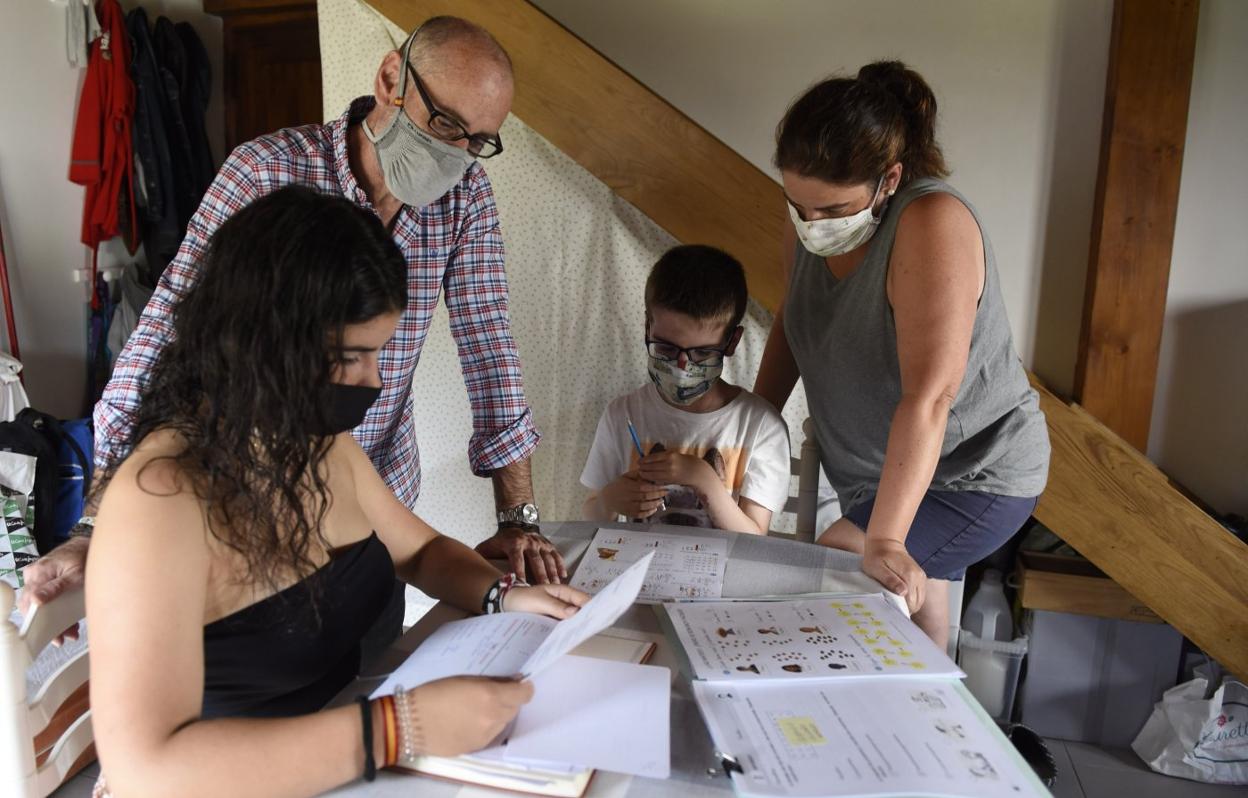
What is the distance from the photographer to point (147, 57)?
3.51 metres

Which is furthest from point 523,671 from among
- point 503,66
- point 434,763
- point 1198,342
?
point 1198,342

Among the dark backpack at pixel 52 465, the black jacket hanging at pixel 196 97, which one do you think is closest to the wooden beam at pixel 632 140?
the dark backpack at pixel 52 465

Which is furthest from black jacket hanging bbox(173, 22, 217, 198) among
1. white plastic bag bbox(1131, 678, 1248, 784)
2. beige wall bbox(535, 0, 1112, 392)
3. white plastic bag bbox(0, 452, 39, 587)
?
white plastic bag bbox(1131, 678, 1248, 784)

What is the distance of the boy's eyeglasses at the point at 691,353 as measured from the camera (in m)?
1.65

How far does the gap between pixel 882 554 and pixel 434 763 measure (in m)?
0.68

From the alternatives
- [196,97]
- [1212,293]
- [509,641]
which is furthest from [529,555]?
[196,97]

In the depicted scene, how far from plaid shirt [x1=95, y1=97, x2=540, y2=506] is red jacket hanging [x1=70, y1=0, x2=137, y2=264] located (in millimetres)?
2455

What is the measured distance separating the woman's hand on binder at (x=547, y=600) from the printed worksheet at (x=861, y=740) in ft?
0.63

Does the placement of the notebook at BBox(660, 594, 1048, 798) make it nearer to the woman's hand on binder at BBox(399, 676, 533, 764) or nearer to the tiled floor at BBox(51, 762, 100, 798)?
the woman's hand on binder at BBox(399, 676, 533, 764)

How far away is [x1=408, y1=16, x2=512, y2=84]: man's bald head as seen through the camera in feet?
4.43

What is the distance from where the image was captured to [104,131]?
3406mm

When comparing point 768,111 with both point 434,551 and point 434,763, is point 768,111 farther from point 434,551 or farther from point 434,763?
A: point 434,763

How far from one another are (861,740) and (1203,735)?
6.32ft

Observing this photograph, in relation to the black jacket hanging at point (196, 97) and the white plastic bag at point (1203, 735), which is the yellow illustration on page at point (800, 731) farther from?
the black jacket hanging at point (196, 97)
